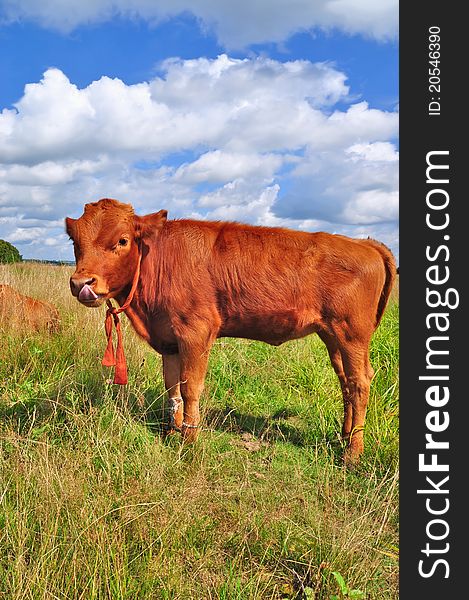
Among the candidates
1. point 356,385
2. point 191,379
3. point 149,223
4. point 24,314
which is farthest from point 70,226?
point 24,314

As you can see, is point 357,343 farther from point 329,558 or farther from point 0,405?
point 0,405

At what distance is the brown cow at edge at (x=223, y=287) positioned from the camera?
15.1 ft

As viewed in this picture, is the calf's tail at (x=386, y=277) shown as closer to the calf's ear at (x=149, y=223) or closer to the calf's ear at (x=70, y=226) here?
the calf's ear at (x=149, y=223)

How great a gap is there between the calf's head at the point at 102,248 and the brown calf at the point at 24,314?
3160mm

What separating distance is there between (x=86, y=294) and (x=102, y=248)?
430mm

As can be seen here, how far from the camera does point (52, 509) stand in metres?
3.09

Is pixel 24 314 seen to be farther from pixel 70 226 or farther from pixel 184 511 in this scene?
pixel 184 511

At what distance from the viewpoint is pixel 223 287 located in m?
4.77

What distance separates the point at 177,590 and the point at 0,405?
10.9 feet

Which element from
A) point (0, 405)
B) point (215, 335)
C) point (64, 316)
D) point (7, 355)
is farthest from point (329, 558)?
point (64, 316)

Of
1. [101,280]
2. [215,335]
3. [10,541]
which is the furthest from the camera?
[215,335]

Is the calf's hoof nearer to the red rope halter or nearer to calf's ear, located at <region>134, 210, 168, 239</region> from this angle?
the red rope halter

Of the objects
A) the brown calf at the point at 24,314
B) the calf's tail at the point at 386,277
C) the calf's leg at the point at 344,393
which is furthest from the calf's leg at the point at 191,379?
the brown calf at the point at 24,314

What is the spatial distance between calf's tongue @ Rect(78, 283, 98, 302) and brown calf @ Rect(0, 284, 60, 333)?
3296 mm
